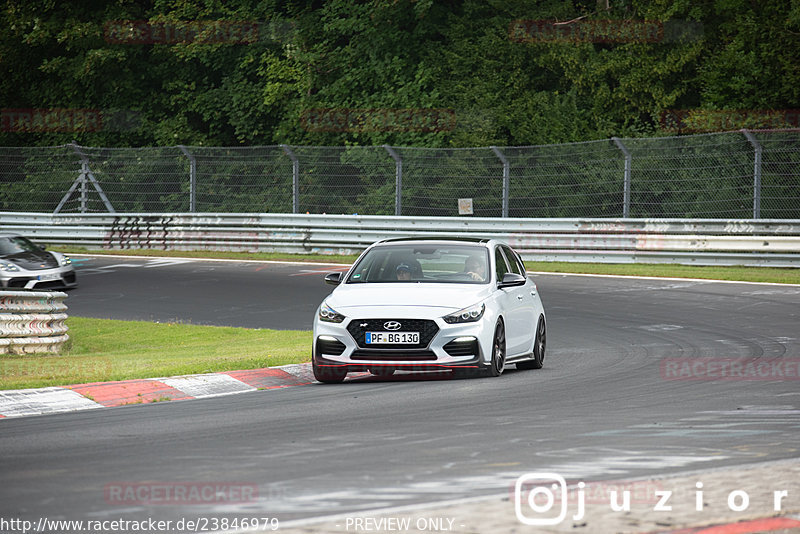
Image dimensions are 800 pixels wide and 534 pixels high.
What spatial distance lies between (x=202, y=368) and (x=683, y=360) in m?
5.04

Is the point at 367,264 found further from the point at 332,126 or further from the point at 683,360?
the point at 332,126

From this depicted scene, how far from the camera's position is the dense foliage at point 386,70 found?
1258 inches

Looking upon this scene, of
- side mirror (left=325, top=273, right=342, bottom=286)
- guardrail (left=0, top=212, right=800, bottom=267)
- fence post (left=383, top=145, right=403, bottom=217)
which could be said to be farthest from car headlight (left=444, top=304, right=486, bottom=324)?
fence post (left=383, top=145, right=403, bottom=217)

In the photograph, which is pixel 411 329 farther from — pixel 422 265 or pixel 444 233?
pixel 444 233

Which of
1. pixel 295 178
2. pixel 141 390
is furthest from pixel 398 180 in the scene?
pixel 141 390

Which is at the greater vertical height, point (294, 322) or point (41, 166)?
point (41, 166)

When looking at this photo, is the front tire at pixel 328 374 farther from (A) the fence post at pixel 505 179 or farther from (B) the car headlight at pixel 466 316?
(A) the fence post at pixel 505 179

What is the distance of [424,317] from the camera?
11.3 m

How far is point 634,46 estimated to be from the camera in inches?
1278

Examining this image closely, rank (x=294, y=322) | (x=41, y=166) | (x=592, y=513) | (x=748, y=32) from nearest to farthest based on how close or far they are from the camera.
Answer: (x=592, y=513) → (x=294, y=322) → (x=748, y=32) → (x=41, y=166)

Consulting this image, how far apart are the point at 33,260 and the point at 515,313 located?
519 inches

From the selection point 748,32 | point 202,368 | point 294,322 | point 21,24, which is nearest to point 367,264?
point 202,368

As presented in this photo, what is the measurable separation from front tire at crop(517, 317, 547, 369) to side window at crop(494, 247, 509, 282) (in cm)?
72

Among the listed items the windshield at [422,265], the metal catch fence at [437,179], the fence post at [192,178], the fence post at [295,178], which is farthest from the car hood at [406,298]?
the fence post at [192,178]
